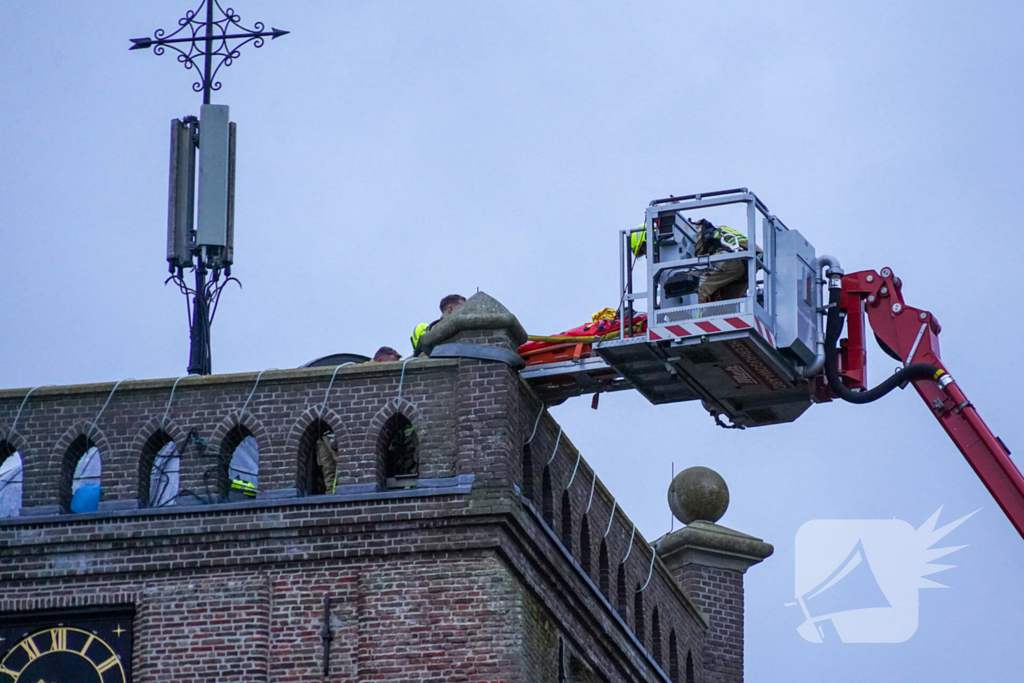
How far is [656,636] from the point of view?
35688mm

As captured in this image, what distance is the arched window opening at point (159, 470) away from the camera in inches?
1227

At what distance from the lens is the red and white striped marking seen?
30.1 metres

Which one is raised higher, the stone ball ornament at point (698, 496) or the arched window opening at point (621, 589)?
the stone ball ornament at point (698, 496)

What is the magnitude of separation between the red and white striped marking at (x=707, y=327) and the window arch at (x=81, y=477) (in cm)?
593

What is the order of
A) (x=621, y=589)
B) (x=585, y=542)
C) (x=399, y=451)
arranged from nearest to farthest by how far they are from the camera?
1. (x=399, y=451)
2. (x=585, y=542)
3. (x=621, y=589)

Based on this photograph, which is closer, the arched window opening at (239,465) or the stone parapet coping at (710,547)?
the arched window opening at (239,465)

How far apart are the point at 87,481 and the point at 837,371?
784cm

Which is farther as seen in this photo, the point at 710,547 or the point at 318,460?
the point at 710,547

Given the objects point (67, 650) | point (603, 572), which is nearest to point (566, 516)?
point (603, 572)

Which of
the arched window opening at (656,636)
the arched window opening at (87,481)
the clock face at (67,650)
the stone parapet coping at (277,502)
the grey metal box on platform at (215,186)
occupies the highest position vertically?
the grey metal box on platform at (215,186)

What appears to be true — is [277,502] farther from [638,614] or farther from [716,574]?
[716,574]

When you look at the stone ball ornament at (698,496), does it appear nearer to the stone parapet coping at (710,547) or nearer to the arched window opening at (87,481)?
the stone parapet coping at (710,547)

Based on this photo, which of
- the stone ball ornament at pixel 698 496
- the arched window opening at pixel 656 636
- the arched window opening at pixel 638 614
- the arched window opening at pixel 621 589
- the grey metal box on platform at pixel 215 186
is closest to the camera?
the arched window opening at pixel 621 589

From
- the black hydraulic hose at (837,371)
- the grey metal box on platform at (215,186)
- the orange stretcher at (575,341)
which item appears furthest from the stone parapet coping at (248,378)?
the grey metal box on platform at (215,186)
